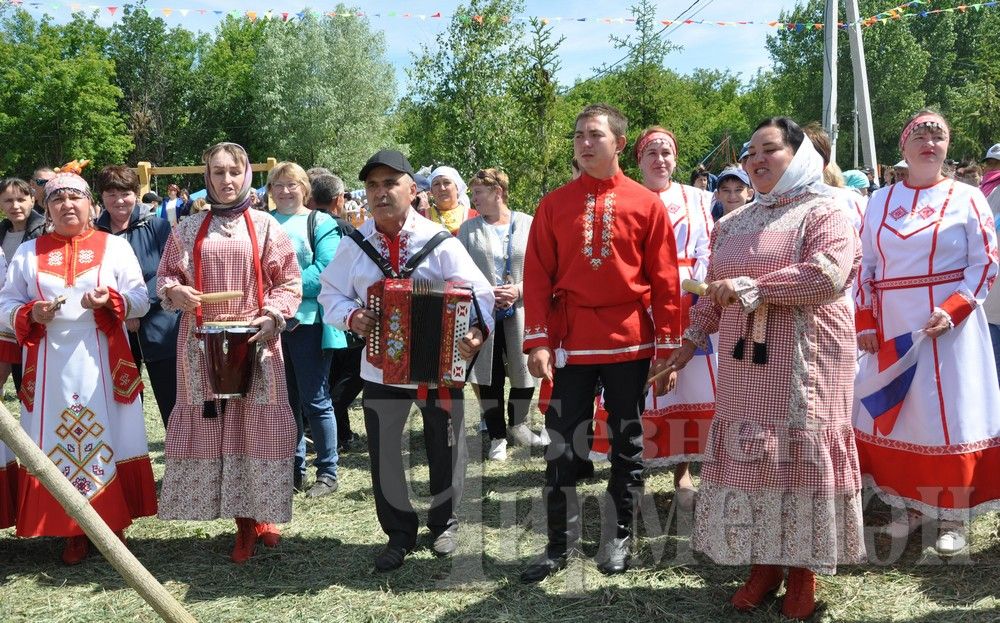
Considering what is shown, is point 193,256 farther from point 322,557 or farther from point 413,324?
point 322,557

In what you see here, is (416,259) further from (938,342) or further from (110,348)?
(938,342)

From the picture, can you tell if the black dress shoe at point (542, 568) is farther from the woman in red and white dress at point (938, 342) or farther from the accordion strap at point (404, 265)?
the woman in red and white dress at point (938, 342)

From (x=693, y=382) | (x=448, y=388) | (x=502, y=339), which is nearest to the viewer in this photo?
(x=448, y=388)

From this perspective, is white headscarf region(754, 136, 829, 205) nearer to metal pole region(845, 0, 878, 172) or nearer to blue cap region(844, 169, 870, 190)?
blue cap region(844, 169, 870, 190)

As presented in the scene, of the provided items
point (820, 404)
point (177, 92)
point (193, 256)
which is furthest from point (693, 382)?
point (177, 92)

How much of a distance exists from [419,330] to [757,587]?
2.00 metres

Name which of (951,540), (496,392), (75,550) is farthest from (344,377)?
(951,540)

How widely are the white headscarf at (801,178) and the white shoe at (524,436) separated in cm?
372

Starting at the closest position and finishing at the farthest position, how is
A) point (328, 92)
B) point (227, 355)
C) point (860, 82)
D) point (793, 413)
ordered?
point (793, 413), point (227, 355), point (860, 82), point (328, 92)

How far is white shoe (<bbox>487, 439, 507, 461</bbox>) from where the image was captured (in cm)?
667

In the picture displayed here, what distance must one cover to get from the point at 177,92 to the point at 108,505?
50095mm

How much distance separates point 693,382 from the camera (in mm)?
5352

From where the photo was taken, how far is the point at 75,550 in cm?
488

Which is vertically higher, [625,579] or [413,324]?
[413,324]
